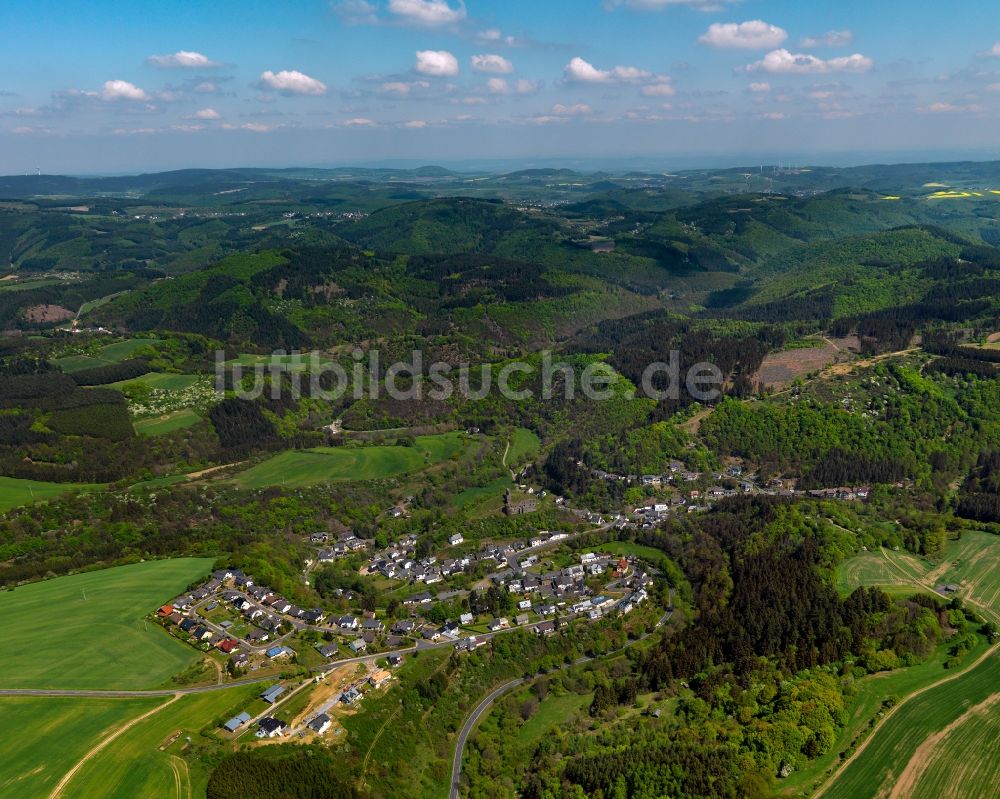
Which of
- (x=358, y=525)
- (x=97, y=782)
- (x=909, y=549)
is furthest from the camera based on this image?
(x=358, y=525)

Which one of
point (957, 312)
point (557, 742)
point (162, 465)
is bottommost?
point (557, 742)

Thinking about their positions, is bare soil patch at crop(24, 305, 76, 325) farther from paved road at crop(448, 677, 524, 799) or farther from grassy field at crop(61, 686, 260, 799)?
paved road at crop(448, 677, 524, 799)

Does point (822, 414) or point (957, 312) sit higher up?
point (957, 312)

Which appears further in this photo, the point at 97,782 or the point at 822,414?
the point at 822,414

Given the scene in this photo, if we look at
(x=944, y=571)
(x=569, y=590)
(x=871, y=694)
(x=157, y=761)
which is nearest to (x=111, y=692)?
(x=157, y=761)

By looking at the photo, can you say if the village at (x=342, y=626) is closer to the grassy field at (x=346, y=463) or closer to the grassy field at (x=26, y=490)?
the grassy field at (x=346, y=463)

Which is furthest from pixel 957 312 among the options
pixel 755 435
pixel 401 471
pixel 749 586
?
pixel 401 471

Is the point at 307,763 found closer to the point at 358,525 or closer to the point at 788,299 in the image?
the point at 358,525

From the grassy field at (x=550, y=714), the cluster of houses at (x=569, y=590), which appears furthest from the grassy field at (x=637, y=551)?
the grassy field at (x=550, y=714)
